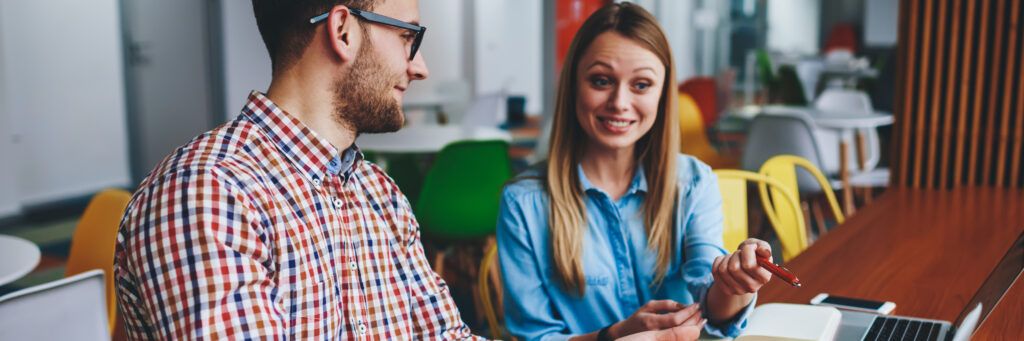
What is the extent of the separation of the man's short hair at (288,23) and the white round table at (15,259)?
1123 millimetres

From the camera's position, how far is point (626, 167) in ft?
5.35

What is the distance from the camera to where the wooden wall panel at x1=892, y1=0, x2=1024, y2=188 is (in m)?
2.64

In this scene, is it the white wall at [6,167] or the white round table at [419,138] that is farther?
the white wall at [6,167]

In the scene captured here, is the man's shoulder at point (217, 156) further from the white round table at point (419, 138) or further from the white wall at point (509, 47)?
the white wall at point (509, 47)

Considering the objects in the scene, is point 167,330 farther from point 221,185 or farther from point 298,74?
point 298,74

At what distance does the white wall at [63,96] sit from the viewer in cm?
490

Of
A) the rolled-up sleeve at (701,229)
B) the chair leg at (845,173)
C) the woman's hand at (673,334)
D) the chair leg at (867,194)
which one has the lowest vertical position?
the chair leg at (867,194)

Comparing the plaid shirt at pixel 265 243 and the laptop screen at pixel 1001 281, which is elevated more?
the plaid shirt at pixel 265 243

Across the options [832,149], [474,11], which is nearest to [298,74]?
[832,149]

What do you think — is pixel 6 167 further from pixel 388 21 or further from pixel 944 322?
pixel 944 322

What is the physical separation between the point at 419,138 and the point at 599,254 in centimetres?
281

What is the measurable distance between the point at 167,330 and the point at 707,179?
1.08 meters

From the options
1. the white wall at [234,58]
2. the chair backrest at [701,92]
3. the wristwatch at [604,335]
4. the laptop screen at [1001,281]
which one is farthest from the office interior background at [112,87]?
the laptop screen at [1001,281]

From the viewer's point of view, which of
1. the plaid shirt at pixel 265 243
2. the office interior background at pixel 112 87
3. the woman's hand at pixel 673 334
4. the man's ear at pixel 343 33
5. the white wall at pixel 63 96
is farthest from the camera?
the white wall at pixel 63 96
